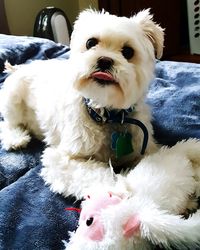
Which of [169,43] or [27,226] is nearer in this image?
[27,226]

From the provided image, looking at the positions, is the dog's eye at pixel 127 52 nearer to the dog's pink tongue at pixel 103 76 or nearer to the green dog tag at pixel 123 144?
the dog's pink tongue at pixel 103 76

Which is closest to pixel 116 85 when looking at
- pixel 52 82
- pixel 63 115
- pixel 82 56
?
pixel 82 56

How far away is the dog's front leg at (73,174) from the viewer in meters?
0.97

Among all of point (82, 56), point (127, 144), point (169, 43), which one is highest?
point (82, 56)

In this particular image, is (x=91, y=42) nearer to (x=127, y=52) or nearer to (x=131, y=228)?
(x=127, y=52)

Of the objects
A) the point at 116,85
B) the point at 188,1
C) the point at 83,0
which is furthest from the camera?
the point at 83,0

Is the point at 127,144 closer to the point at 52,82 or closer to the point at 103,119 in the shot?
the point at 103,119

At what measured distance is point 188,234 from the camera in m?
0.66

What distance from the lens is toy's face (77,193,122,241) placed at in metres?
0.70

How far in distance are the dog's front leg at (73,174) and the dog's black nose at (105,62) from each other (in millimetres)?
273

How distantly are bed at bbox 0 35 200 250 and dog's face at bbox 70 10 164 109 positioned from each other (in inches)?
11.3

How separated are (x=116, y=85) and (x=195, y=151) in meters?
0.30

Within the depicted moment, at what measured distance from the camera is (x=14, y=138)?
4.24 feet

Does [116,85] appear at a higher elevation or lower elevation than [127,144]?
higher
